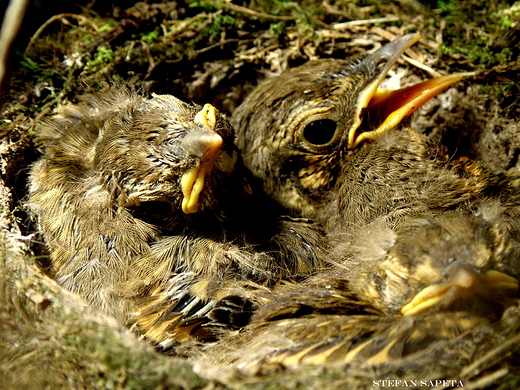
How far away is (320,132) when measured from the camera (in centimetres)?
160

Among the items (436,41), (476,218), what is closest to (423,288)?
(476,218)

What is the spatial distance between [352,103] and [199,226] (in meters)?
0.70

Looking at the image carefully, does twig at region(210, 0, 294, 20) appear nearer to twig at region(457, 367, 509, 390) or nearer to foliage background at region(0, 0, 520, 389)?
foliage background at region(0, 0, 520, 389)

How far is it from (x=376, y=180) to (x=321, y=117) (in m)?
0.29

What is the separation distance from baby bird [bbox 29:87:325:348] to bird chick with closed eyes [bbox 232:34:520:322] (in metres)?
0.18

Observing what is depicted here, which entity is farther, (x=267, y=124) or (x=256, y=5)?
(x=256, y=5)

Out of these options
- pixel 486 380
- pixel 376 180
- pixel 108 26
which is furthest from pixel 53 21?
pixel 486 380

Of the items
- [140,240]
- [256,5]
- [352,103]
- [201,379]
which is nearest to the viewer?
[201,379]

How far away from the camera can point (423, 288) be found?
107cm

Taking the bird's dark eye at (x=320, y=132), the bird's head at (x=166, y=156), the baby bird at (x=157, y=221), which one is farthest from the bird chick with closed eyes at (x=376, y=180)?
the bird's head at (x=166, y=156)

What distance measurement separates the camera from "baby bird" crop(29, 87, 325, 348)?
129cm

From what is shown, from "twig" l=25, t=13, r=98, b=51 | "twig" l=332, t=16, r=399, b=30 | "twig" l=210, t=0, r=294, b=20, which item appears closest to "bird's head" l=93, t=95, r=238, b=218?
"twig" l=25, t=13, r=98, b=51

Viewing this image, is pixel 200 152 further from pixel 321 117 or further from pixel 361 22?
pixel 361 22

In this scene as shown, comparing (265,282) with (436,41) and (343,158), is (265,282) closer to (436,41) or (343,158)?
(343,158)
